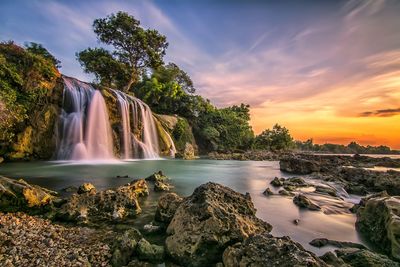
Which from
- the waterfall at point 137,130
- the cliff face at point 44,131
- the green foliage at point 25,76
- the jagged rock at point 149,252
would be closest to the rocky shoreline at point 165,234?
the jagged rock at point 149,252

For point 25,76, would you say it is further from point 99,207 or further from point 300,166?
point 300,166

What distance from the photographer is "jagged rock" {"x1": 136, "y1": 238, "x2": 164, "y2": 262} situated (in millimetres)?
3568

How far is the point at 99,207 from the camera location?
5.45 m

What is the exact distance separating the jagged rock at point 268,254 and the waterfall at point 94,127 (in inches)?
735

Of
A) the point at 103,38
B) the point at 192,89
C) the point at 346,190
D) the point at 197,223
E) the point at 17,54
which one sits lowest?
the point at 346,190

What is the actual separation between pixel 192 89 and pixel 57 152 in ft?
117

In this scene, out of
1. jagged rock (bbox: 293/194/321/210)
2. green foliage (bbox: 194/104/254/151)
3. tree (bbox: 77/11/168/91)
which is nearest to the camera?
jagged rock (bbox: 293/194/321/210)

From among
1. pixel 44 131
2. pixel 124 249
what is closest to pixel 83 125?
pixel 44 131

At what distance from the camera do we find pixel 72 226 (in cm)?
473

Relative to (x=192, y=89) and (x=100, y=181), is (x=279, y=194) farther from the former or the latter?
(x=192, y=89)

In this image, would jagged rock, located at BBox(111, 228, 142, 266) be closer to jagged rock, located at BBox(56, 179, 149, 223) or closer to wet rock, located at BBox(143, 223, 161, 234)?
wet rock, located at BBox(143, 223, 161, 234)

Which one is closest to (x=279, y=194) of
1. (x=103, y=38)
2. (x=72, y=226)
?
(x=72, y=226)

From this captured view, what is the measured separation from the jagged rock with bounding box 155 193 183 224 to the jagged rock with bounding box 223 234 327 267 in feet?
6.57

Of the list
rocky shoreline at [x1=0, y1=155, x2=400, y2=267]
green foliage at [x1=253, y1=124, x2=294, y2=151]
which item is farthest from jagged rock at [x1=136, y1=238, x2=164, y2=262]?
green foliage at [x1=253, y1=124, x2=294, y2=151]
